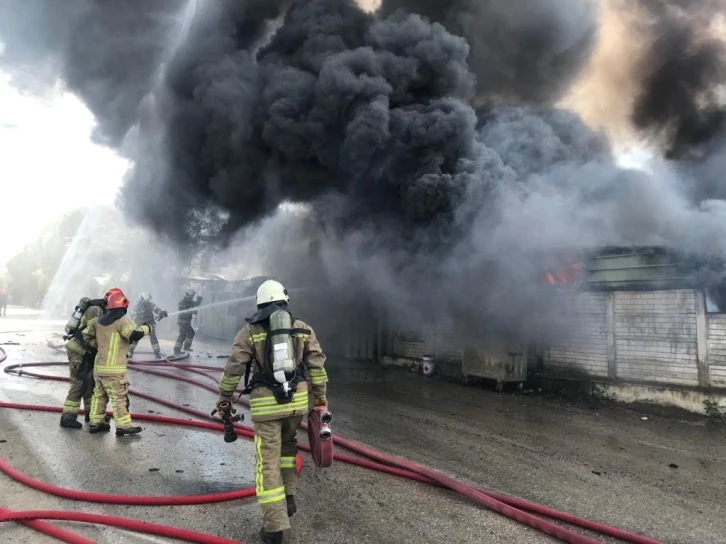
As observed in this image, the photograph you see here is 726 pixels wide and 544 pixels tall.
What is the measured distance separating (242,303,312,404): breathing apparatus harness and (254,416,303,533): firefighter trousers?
0.21 m

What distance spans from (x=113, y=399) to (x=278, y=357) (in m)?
3.13

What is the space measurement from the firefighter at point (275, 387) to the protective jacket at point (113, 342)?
100 inches

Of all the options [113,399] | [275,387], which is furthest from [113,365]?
[275,387]

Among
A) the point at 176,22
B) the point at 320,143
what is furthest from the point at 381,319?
the point at 176,22

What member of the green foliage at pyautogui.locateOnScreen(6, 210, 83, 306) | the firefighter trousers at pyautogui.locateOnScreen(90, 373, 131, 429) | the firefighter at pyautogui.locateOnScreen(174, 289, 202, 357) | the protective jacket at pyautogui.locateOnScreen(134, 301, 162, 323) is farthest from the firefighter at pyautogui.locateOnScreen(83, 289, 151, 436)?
the green foliage at pyautogui.locateOnScreen(6, 210, 83, 306)

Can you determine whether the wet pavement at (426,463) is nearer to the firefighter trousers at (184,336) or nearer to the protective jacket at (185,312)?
the firefighter trousers at (184,336)

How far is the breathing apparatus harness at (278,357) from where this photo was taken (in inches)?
118

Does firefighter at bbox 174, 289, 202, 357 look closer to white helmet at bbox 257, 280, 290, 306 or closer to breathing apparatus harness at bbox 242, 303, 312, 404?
white helmet at bbox 257, 280, 290, 306

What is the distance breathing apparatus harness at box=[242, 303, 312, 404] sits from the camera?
299 centimetres

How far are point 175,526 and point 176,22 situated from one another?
10834 millimetres

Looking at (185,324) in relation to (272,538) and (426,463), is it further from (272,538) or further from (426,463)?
(272,538)

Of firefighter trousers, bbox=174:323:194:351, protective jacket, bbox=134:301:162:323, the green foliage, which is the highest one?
the green foliage

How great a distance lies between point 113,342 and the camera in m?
5.18

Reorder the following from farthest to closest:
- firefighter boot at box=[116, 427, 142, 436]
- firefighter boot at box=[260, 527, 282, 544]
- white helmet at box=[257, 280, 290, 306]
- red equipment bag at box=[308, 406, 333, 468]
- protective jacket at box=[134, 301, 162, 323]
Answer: protective jacket at box=[134, 301, 162, 323] < firefighter boot at box=[116, 427, 142, 436] < white helmet at box=[257, 280, 290, 306] < red equipment bag at box=[308, 406, 333, 468] < firefighter boot at box=[260, 527, 282, 544]
